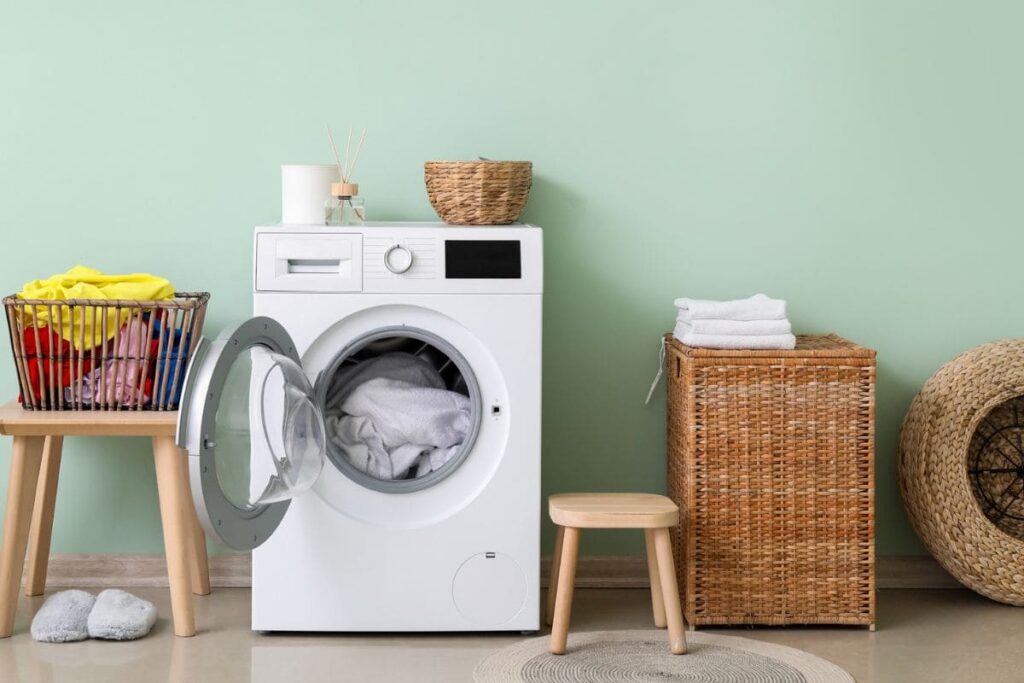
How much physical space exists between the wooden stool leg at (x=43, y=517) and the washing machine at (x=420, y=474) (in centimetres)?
63

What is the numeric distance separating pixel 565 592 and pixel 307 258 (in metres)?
0.92

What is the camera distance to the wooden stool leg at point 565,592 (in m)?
2.60

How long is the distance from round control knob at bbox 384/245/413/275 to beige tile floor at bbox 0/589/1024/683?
32.9 inches

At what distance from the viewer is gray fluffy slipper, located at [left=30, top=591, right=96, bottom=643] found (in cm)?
268

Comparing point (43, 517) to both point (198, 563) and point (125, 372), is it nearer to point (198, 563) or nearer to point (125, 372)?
point (198, 563)

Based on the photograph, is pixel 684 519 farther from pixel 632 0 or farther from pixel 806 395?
pixel 632 0

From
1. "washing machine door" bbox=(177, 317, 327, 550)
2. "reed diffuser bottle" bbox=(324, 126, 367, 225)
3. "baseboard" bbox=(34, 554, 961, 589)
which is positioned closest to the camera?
"washing machine door" bbox=(177, 317, 327, 550)

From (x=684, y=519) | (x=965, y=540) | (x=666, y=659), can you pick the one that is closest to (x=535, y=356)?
(x=684, y=519)

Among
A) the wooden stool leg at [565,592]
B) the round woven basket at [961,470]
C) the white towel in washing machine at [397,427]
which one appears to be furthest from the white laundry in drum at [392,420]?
the round woven basket at [961,470]

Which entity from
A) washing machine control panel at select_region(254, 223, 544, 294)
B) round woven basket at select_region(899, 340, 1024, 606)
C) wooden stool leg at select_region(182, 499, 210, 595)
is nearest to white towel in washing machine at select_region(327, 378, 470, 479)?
washing machine control panel at select_region(254, 223, 544, 294)

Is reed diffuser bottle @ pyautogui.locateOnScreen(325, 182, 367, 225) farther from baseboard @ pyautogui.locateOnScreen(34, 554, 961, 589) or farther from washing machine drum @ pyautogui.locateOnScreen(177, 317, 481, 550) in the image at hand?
baseboard @ pyautogui.locateOnScreen(34, 554, 961, 589)

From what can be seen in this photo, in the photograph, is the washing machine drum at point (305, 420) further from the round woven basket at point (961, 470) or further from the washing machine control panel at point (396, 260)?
the round woven basket at point (961, 470)

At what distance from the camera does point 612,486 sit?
3.17m

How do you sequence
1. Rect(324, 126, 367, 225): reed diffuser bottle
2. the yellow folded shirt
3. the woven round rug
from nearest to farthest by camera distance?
the woven round rug → the yellow folded shirt → Rect(324, 126, 367, 225): reed diffuser bottle
